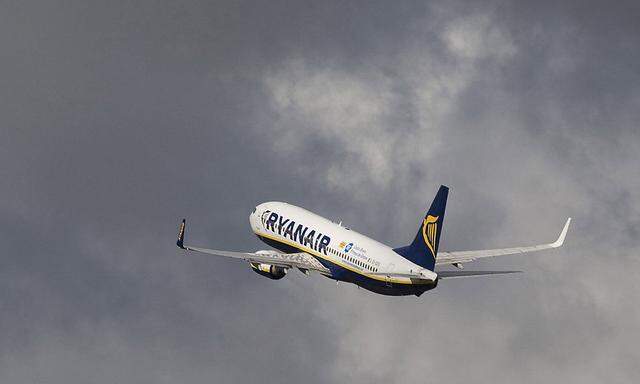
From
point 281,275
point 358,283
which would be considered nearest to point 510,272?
point 358,283

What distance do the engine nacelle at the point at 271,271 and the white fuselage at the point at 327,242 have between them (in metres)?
3.42

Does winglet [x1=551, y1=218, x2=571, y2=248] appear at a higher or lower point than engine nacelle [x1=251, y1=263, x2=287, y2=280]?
higher

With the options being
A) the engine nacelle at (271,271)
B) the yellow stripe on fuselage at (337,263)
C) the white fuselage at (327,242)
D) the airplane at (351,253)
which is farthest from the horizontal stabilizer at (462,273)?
the engine nacelle at (271,271)

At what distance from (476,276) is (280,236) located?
26155 mm

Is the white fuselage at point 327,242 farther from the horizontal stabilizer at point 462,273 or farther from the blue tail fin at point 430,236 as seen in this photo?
the horizontal stabilizer at point 462,273

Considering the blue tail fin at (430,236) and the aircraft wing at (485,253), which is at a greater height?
the aircraft wing at (485,253)

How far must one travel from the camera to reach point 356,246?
15138 centimetres

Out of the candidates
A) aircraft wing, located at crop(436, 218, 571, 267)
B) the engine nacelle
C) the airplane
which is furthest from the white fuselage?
aircraft wing, located at crop(436, 218, 571, 267)

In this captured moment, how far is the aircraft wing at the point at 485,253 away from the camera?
158m

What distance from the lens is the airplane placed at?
468 feet

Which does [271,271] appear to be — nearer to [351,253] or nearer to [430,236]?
[351,253]

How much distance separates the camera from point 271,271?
15762 centimetres

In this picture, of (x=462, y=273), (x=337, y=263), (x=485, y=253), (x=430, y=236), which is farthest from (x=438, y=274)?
(x=485, y=253)

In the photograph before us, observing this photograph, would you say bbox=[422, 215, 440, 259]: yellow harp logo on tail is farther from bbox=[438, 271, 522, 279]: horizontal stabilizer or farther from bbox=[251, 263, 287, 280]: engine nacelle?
bbox=[251, 263, 287, 280]: engine nacelle
